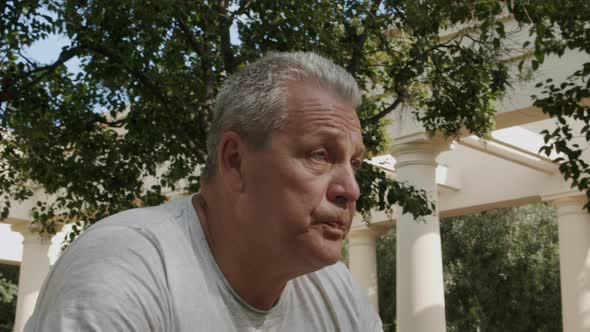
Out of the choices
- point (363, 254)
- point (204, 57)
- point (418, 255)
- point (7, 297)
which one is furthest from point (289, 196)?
point (7, 297)

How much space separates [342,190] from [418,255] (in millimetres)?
14434

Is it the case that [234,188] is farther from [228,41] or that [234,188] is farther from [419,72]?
[419,72]

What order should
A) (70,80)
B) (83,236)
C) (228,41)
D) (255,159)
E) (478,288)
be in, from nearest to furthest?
(83,236) < (255,159) < (228,41) < (70,80) < (478,288)

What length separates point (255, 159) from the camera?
1685 millimetres

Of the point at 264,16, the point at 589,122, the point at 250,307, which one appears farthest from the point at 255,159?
the point at 264,16

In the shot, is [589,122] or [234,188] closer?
[234,188]

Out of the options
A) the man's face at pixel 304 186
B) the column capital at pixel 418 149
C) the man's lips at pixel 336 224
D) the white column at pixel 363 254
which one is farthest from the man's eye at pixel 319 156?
the white column at pixel 363 254

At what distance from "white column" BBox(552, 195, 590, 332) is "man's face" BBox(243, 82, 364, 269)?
62.5ft

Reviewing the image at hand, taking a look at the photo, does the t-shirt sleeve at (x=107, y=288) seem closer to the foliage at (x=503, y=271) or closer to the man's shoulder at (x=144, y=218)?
the man's shoulder at (x=144, y=218)

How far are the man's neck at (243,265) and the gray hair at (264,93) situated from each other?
0.13 meters

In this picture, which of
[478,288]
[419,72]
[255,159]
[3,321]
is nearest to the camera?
→ [255,159]

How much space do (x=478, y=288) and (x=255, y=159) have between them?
27.5 meters

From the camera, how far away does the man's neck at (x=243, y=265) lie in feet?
5.60

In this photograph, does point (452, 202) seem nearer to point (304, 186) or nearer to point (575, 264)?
point (575, 264)
